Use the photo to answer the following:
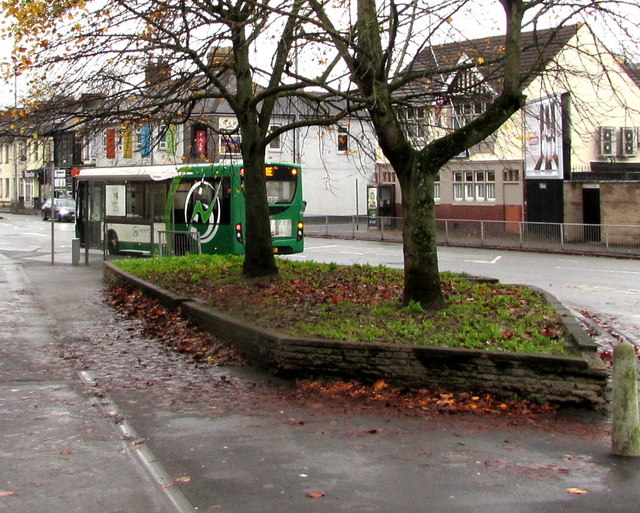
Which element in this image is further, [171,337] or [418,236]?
[171,337]

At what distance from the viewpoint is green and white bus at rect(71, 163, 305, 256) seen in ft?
81.4

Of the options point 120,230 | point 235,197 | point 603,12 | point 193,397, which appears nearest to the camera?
point 193,397

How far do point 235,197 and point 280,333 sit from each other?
51.2 feet

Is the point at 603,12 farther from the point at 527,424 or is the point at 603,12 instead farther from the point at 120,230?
the point at 120,230

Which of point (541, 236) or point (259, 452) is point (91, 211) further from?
point (259, 452)

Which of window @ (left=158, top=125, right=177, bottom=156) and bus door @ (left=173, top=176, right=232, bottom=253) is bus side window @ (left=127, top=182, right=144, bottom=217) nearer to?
bus door @ (left=173, top=176, right=232, bottom=253)

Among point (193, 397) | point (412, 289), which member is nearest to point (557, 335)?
point (412, 289)

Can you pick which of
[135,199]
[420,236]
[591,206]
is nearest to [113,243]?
[135,199]

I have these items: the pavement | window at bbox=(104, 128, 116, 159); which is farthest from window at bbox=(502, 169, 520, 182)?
the pavement

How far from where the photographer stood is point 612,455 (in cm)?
644

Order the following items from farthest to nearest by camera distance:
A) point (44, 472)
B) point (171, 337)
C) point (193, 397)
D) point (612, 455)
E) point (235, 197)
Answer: point (235, 197), point (171, 337), point (193, 397), point (612, 455), point (44, 472)

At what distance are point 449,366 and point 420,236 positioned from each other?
2.61 metres

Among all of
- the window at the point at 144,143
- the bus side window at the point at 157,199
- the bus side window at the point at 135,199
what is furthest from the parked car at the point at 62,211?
the window at the point at 144,143

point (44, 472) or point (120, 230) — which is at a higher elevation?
point (120, 230)
